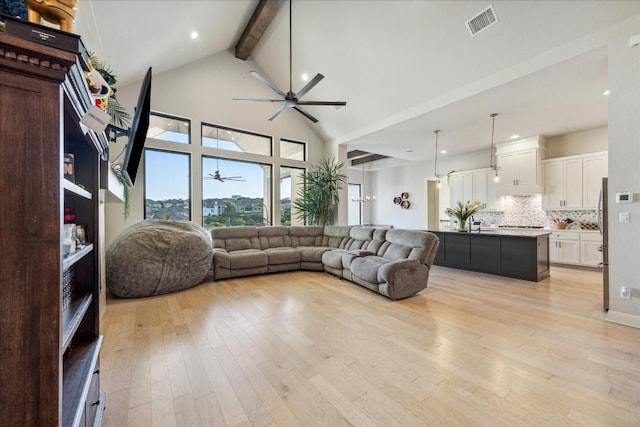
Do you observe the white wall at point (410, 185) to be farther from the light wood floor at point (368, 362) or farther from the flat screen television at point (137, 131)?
the flat screen television at point (137, 131)

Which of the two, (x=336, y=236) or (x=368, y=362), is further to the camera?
(x=336, y=236)

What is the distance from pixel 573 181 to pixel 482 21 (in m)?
4.68

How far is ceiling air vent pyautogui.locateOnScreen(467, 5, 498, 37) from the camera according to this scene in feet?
10.9

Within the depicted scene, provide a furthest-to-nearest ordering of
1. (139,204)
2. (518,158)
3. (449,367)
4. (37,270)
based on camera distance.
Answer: (518,158), (139,204), (449,367), (37,270)

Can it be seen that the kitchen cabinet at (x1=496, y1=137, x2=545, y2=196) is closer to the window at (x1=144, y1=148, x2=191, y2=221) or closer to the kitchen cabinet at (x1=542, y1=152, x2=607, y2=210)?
the kitchen cabinet at (x1=542, y1=152, x2=607, y2=210)

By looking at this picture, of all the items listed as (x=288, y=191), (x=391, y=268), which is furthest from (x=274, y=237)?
(x=391, y=268)

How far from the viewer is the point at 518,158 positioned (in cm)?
657

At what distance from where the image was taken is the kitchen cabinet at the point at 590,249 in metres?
5.42

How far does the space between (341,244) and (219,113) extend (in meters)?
4.03

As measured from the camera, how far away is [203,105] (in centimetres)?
582

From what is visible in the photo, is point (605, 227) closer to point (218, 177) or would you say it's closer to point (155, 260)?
point (155, 260)

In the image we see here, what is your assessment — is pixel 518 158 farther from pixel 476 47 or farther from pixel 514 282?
pixel 476 47

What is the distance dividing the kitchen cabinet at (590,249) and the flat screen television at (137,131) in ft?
25.5

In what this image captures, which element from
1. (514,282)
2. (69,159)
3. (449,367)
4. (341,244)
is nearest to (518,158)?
(514,282)
